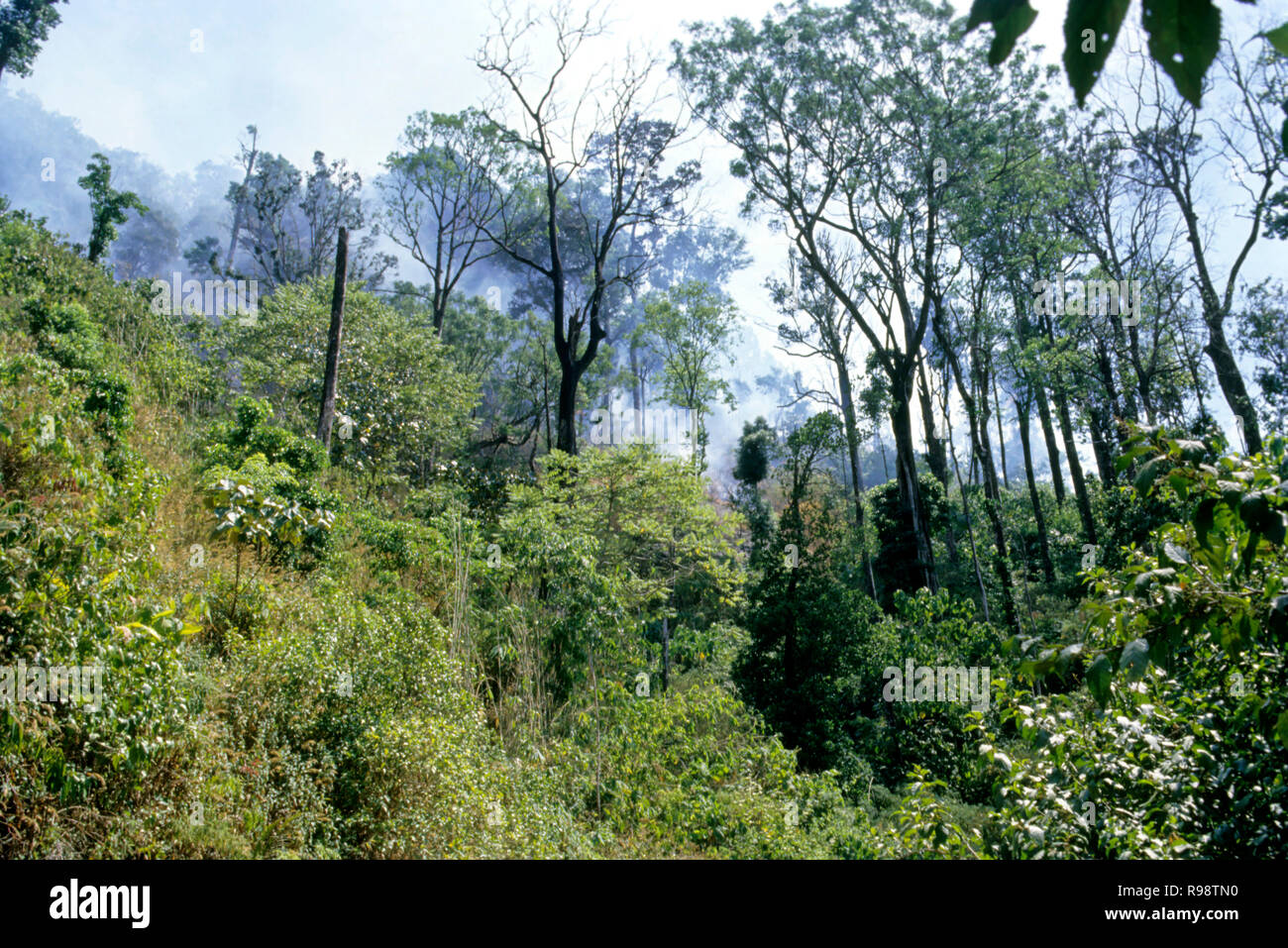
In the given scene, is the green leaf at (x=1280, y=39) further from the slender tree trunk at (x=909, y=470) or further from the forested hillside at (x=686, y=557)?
the slender tree trunk at (x=909, y=470)

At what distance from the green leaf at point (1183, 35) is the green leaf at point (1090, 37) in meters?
0.04

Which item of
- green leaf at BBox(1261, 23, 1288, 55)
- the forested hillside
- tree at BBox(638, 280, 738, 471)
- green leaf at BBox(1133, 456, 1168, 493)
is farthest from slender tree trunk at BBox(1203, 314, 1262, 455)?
green leaf at BBox(1261, 23, 1288, 55)

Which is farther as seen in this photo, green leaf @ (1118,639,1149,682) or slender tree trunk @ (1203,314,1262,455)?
slender tree trunk @ (1203,314,1262,455)

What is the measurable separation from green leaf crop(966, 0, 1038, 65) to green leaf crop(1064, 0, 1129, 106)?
7 cm

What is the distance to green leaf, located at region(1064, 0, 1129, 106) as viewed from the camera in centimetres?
82

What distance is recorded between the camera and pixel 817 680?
10.9m

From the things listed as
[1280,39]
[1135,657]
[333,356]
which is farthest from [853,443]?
[1280,39]

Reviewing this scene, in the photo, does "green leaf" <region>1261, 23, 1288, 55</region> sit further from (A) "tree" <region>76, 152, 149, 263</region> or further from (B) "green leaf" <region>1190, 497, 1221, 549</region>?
(A) "tree" <region>76, 152, 149, 263</region>

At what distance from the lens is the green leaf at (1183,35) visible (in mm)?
808

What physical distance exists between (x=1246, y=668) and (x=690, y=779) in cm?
445

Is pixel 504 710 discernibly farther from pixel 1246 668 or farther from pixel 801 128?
pixel 801 128

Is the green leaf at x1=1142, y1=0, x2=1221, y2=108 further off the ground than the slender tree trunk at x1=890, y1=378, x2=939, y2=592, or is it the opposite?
the slender tree trunk at x1=890, y1=378, x2=939, y2=592

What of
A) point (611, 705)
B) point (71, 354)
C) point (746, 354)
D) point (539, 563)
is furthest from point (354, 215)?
point (746, 354)

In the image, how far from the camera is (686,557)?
42.0 feet
